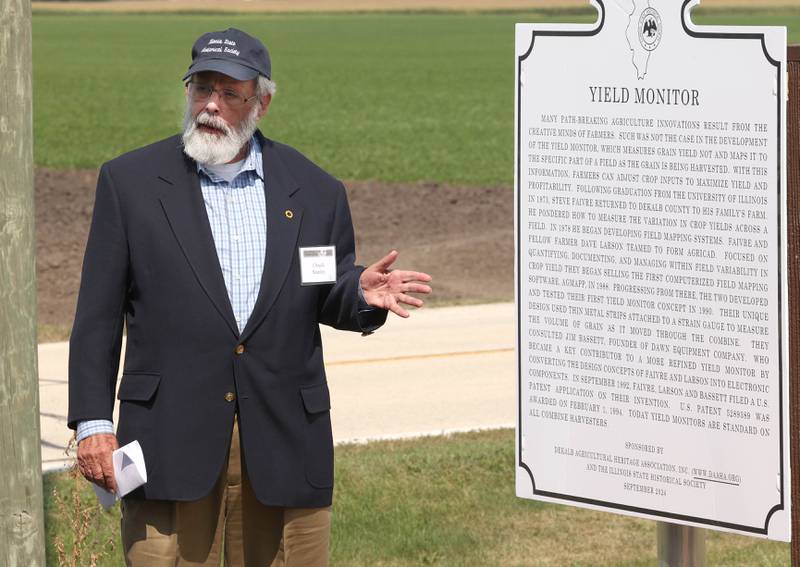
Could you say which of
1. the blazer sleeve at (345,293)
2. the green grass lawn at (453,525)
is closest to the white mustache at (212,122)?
the blazer sleeve at (345,293)

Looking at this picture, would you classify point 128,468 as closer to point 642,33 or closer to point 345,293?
point 345,293

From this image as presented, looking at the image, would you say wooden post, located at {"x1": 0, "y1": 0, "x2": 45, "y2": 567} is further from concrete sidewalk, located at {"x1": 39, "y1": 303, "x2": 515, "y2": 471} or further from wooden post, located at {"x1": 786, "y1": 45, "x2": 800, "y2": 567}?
concrete sidewalk, located at {"x1": 39, "y1": 303, "x2": 515, "y2": 471}

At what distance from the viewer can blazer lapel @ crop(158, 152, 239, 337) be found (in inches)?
167

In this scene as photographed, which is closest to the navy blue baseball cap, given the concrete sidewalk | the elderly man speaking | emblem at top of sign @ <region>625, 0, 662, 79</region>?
the elderly man speaking

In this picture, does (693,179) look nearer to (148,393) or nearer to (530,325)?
(530,325)

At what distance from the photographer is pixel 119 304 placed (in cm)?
426

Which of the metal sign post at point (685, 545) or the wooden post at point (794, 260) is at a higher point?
the wooden post at point (794, 260)

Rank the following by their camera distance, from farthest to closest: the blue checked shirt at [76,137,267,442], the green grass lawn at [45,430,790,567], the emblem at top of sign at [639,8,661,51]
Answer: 1. the green grass lawn at [45,430,790,567]
2. the blue checked shirt at [76,137,267,442]
3. the emblem at top of sign at [639,8,661,51]

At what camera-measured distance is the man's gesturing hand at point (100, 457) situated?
13.8ft

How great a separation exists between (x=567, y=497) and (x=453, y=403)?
4.93 meters

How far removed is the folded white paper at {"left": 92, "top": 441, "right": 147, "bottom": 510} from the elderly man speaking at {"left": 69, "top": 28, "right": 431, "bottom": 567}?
40mm

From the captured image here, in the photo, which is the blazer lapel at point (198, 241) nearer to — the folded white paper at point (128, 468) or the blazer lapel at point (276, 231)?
the blazer lapel at point (276, 231)

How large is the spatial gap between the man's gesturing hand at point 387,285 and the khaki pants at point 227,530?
512 millimetres

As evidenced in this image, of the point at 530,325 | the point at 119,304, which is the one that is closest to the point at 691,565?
the point at 530,325
